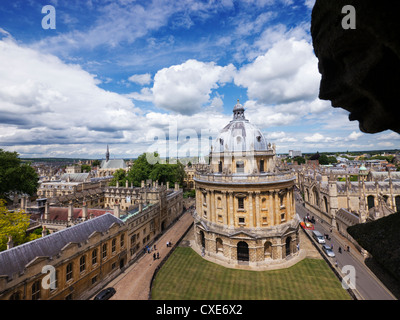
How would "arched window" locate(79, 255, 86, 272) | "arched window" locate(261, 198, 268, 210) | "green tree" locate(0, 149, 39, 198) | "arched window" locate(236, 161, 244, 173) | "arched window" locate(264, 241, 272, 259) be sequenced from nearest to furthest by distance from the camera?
"arched window" locate(79, 255, 86, 272) < "arched window" locate(264, 241, 272, 259) < "arched window" locate(261, 198, 268, 210) < "arched window" locate(236, 161, 244, 173) < "green tree" locate(0, 149, 39, 198)

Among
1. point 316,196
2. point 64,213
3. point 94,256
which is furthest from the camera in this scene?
point 316,196

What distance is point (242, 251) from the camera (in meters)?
28.0

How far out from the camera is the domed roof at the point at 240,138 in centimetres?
3145

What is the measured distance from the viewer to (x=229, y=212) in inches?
1110

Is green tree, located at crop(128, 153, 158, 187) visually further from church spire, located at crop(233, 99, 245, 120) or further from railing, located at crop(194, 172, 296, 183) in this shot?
railing, located at crop(194, 172, 296, 183)

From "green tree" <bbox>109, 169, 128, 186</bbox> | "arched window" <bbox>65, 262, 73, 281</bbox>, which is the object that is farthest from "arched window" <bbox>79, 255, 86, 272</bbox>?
"green tree" <bbox>109, 169, 128, 186</bbox>

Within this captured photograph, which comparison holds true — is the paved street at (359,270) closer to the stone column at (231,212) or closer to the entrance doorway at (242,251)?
the entrance doorway at (242,251)

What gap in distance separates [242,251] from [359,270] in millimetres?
14254

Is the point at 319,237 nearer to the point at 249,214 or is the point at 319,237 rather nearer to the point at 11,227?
the point at 249,214

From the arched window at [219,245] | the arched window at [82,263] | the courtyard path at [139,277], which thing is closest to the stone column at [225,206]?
the arched window at [219,245]

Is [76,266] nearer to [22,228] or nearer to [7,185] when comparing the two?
[22,228]

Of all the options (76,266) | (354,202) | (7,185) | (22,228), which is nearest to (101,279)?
(76,266)

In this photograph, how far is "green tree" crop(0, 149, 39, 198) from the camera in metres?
42.3

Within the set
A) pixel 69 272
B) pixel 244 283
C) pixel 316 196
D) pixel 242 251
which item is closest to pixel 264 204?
pixel 242 251
